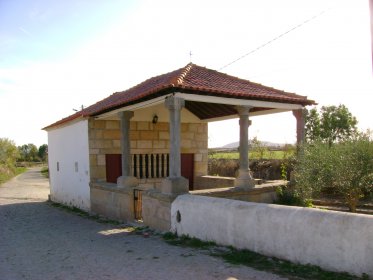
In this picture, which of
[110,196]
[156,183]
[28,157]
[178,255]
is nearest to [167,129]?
[156,183]

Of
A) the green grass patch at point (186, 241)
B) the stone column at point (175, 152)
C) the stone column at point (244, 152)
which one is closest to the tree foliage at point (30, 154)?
the stone column at point (244, 152)

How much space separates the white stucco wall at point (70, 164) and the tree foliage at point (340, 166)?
7177mm

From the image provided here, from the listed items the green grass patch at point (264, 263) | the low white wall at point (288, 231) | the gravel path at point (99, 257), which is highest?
the low white wall at point (288, 231)

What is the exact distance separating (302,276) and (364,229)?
99cm

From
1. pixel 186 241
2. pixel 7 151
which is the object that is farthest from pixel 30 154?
pixel 186 241

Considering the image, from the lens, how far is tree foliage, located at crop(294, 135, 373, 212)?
7.74 m

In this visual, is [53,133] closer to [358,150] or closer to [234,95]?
[234,95]

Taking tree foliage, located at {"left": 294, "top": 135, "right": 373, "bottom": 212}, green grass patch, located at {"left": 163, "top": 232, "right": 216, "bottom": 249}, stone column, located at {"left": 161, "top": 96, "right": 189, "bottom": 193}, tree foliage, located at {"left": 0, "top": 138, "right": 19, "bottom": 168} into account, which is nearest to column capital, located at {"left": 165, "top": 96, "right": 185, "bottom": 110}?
stone column, located at {"left": 161, "top": 96, "right": 189, "bottom": 193}

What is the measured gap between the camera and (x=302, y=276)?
450cm

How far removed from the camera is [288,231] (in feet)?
16.6

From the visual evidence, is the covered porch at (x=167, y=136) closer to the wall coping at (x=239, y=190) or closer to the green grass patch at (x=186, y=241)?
the wall coping at (x=239, y=190)

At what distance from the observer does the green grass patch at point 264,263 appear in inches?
175

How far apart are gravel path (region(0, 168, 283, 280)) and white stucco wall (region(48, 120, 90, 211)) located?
3.35 m

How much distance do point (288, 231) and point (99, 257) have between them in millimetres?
3175
